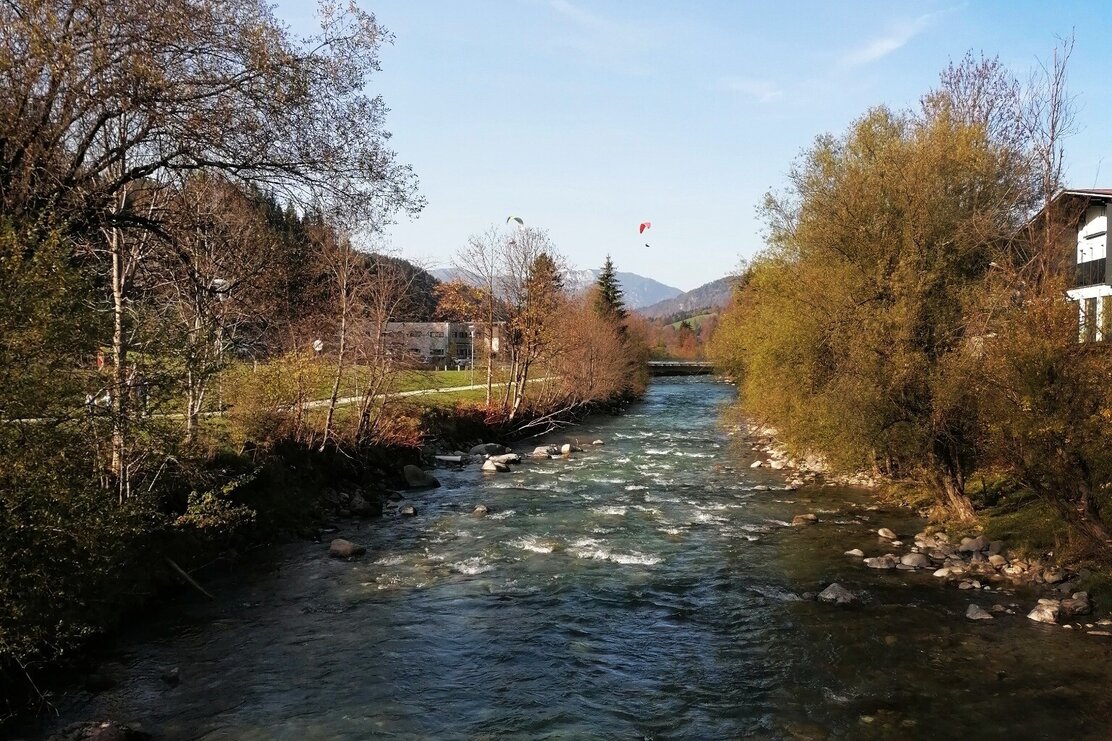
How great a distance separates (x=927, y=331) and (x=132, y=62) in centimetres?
1717

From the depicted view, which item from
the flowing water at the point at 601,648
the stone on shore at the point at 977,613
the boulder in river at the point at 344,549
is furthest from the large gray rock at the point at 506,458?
the stone on shore at the point at 977,613

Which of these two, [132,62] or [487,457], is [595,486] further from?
[132,62]

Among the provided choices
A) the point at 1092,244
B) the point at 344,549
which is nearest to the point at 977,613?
the point at 344,549

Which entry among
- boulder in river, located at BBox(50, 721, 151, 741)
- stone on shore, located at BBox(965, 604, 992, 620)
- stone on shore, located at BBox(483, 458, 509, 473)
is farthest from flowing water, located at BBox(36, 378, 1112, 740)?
stone on shore, located at BBox(483, 458, 509, 473)

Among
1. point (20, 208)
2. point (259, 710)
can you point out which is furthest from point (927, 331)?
point (20, 208)

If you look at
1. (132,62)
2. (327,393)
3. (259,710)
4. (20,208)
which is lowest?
(259,710)

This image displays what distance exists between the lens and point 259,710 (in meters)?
9.46

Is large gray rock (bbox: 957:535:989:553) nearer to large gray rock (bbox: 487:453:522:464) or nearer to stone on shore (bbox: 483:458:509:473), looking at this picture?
stone on shore (bbox: 483:458:509:473)

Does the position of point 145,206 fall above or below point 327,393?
above

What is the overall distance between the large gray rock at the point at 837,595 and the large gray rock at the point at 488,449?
18.9 metres

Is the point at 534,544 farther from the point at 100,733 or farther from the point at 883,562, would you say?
the point at 100,733

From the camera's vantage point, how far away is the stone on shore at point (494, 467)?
2719 cm

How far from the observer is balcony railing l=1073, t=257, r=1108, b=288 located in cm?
2959

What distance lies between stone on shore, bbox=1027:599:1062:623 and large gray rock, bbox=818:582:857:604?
9.00 ft
